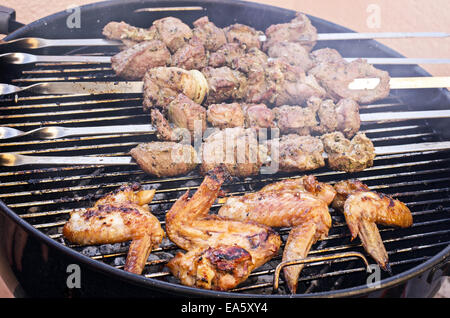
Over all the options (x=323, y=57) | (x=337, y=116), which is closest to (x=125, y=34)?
(x=323, y=57)

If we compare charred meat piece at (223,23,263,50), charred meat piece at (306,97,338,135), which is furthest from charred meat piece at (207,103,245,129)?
charred meat piece at (223,23,263,50)

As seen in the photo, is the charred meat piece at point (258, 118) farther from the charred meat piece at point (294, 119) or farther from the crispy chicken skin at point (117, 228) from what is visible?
the crispy chicken skin at point (117, 228)

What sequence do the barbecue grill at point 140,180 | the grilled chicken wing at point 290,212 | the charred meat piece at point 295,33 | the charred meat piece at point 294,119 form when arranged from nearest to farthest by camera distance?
the barbecue grill at point 140,180 < the grilled chicken wing at point 290,212 < the charred meat piece at point 294,119 < the charred meat piece at point 295,33

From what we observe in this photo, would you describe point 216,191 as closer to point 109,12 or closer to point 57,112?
point 57,112

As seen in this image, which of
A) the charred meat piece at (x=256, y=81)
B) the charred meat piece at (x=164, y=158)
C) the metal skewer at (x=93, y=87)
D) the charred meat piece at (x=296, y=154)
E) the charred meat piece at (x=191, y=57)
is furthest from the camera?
the charred meat piece at (x=191, y=57)

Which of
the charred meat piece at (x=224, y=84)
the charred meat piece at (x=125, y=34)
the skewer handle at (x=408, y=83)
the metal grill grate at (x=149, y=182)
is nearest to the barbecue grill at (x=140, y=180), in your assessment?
the metal grill grate at (x=149, y=182)

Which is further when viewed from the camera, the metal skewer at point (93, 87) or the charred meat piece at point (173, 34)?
the charred meat piece at point (173, 34)
